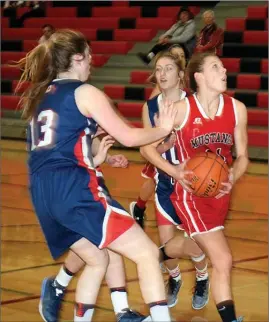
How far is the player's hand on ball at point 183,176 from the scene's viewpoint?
176 inches

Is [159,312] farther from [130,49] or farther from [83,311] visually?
[130,49]

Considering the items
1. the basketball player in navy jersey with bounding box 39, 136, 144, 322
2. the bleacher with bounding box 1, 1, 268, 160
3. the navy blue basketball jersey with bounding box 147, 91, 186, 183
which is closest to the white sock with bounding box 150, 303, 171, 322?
the basketball player in navy jersey with bounding box 39, 136, 144, 322

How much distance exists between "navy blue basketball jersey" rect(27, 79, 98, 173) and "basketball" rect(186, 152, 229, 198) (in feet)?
2.15

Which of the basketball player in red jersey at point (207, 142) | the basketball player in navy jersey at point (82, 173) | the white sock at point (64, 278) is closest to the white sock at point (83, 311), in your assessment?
the basketball player in navy jersey at point (82, 173)

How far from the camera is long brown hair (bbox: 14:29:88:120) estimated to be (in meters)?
4.13

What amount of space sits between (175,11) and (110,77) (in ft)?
5.72

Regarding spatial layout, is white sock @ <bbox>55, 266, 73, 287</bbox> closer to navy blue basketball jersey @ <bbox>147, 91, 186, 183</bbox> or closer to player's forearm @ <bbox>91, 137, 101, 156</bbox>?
player's forearm @ <bbox>91, 137, 101, 156</bbox>

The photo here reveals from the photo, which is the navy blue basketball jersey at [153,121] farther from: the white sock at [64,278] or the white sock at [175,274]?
the white sock at [64,278]

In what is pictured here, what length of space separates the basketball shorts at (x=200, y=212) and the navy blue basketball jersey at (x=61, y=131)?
0.78 m

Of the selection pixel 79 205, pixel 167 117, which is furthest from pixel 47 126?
pixel 167 117

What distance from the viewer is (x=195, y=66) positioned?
15.5 feet

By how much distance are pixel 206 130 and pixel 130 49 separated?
11.2 meters

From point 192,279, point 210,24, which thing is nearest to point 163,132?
point 192,279

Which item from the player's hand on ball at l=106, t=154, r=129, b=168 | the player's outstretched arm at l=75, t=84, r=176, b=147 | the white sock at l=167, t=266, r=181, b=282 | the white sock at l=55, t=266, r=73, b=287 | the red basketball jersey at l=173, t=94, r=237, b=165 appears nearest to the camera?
the player's outstretched arm at l=75, t=84, r=176, b=147
